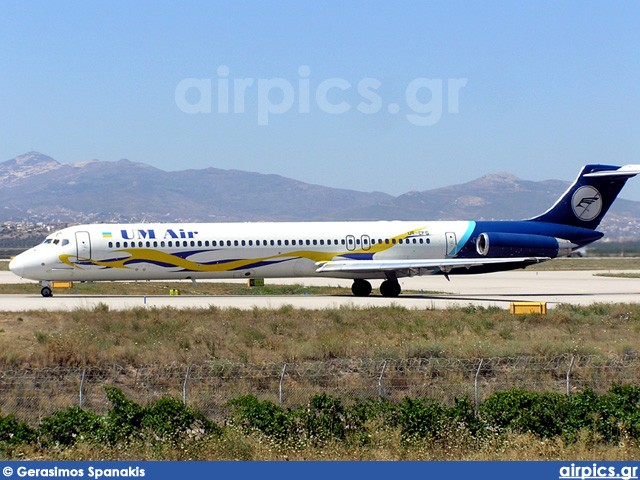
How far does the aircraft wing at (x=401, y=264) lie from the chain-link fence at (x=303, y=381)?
15057mm

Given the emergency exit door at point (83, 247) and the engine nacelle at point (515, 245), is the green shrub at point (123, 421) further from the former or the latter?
the engine nacelle at point (515, 245)

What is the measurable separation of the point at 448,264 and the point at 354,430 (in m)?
22.4

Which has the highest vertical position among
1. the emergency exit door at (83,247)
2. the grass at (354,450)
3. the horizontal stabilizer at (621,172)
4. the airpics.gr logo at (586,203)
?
the horizontal stabilizer at (621,172)

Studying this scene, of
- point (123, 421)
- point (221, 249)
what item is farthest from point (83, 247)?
point (123, 421)

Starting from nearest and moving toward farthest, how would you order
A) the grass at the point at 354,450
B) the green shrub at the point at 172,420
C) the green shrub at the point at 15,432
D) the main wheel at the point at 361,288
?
1. the grass at the point at 354,450
2. the green shrub at the point at 15,432
3. the green shrub at the point at 172,420
4. the main wheel at the point at 361,288

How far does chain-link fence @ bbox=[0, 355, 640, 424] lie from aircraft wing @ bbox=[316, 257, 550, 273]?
15.1 m

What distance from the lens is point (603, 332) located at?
26812mm

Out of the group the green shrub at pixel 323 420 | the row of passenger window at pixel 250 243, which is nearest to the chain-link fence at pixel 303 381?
the green shrub at pixel 323 420

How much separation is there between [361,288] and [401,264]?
3.45 meters

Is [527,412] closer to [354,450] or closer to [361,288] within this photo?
[354,450]

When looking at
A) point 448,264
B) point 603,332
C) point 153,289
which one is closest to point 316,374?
point 603,332

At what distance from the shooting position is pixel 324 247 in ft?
126

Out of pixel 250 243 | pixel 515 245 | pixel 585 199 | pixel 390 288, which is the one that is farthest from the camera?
pixel 585 199

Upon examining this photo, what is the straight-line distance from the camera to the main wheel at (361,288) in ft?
132
